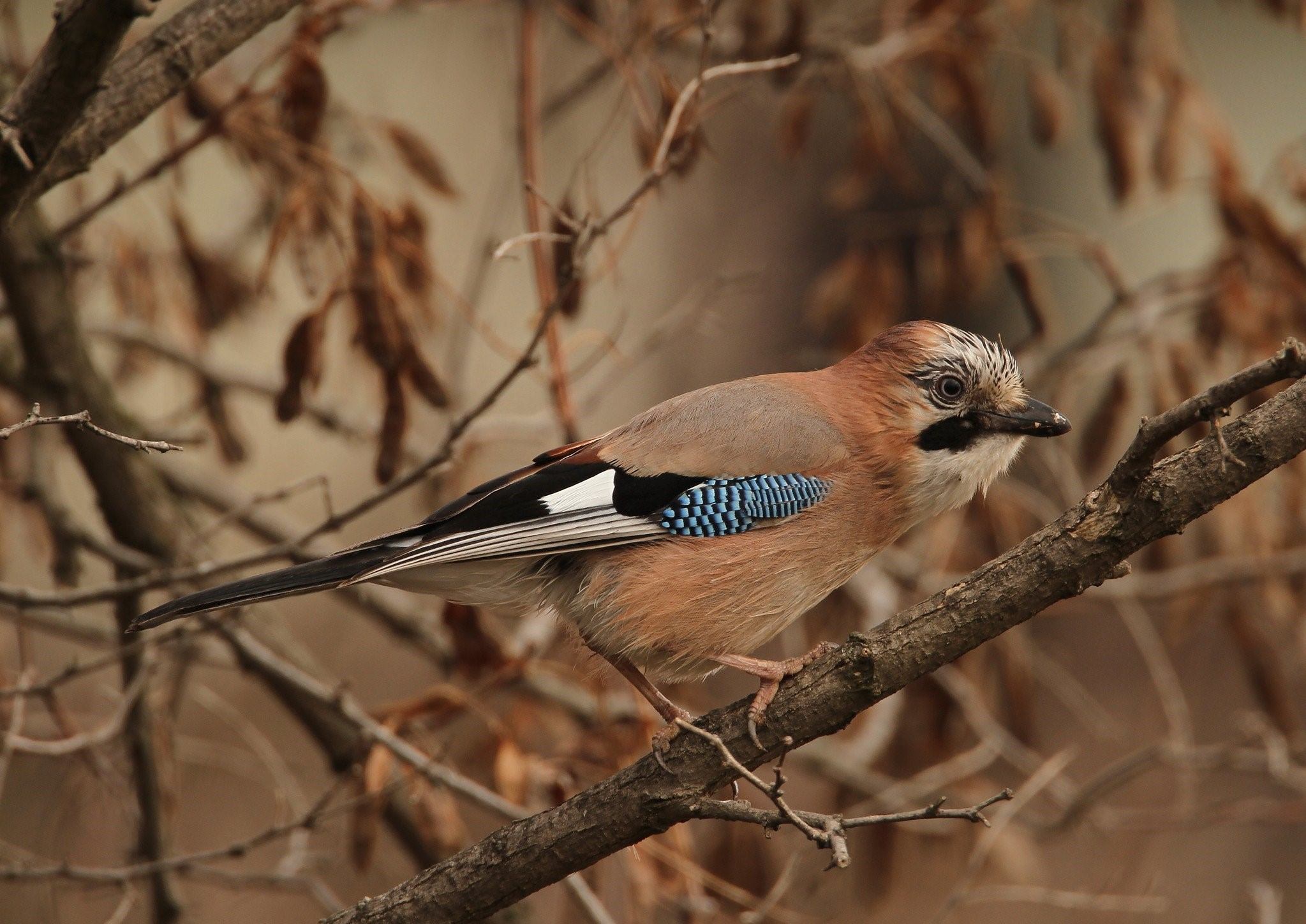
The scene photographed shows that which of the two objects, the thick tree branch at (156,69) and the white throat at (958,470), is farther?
the white throat at (958,470)

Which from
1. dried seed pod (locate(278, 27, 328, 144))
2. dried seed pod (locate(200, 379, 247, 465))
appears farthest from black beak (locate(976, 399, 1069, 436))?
dried seed pod (locate(200, 379, 247, 465))

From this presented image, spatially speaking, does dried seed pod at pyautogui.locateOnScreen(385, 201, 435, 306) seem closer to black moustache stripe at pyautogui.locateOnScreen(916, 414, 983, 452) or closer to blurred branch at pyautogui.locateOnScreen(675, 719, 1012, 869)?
black moustache stripe at pyautogui.locateOnScreen(916, 414, 983, 452)

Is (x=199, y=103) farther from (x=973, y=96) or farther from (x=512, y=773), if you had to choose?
(x=973, y=96)

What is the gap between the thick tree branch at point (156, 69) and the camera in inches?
123

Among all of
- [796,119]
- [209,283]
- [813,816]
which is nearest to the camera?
[813,816]

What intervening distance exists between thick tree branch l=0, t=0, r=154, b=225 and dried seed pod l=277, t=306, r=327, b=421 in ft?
3.17

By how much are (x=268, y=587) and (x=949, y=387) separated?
1.95 m

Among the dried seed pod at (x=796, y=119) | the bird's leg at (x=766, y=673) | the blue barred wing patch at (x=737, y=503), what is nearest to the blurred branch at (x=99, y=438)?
the blue barred wing patch at (x=737, y=503)

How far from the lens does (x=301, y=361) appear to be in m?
3.74

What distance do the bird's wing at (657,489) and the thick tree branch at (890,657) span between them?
0.65 meters

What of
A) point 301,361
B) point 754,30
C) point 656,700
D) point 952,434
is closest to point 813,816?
point 656,700

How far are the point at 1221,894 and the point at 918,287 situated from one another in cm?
446

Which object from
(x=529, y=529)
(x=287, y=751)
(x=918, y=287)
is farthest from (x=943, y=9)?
(x=287, y=751)

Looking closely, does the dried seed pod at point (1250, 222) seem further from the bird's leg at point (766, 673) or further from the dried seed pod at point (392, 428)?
the dried seed pod at point (392, 428)
